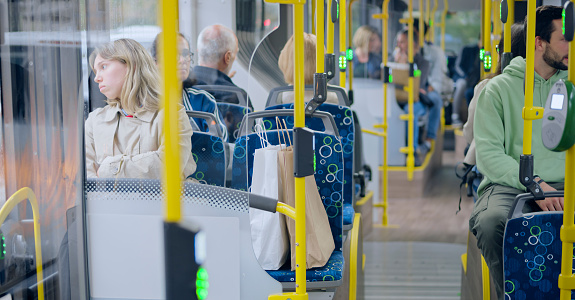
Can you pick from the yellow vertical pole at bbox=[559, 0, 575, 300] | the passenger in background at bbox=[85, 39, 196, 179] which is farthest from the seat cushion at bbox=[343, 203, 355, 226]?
the passenger in background at bbox=[85, 39, 196, 179]

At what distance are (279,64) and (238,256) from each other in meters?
1.45

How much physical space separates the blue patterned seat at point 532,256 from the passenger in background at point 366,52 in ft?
15.1

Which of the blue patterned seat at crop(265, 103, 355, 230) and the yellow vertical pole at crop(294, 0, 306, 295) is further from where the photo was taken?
the blue patterned seat at crop(265, 103, 355, 230)

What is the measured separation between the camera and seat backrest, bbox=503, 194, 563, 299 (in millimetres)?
2287

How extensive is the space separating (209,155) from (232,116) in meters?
0.17

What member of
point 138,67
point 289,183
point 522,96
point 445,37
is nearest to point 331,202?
point 289,183

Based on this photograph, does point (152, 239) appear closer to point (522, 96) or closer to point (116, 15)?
point (116, 15)

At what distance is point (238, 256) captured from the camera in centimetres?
166

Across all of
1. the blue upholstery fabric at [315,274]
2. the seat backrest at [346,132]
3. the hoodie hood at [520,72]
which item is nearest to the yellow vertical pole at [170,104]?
the blue upholstery fabric at [315,274]

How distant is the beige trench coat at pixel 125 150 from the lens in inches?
63.4

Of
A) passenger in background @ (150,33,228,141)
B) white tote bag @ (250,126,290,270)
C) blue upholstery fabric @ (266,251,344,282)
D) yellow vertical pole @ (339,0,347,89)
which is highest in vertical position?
yellow vertical pole @ (339,0,347,89)

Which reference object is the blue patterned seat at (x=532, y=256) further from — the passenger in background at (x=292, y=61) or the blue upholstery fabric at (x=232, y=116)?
the passenger in background at (x=292, y=61)

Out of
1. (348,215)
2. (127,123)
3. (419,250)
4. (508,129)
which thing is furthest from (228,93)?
(419,250)

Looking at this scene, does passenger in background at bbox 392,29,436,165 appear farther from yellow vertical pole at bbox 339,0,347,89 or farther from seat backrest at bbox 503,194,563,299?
seat backrest at bbox 503,194,563,299
